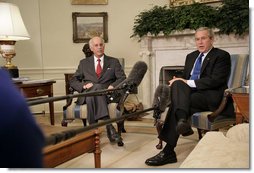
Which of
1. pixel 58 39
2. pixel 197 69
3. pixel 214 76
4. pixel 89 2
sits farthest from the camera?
pixel 89 2

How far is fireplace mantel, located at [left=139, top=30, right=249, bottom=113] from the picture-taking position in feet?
8.93

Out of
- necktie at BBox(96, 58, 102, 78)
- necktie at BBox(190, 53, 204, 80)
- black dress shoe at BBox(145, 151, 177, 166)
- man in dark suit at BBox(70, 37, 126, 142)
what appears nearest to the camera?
black dress shoe at BBox(145, 151, 177, 166)

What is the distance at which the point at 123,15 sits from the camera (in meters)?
3.01

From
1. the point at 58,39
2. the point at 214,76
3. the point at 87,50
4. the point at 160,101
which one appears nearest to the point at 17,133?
the point at 160,101

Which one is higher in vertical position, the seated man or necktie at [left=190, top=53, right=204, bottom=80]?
Answer: the seated man

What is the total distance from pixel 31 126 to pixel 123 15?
109 inches

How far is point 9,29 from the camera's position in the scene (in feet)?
7.54

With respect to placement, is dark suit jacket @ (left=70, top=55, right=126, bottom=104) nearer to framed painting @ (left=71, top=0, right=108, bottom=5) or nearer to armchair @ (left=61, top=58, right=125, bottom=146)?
armchair @ (left=61, top=58, right=125, bottom=146)

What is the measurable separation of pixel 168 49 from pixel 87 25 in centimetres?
93

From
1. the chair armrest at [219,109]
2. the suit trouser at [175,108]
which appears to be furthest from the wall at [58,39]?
the chair armrest at [219,109]

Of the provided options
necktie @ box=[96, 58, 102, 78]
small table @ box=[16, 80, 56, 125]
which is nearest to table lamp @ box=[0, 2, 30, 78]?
small table @ box=[16, 80, 56, 125]

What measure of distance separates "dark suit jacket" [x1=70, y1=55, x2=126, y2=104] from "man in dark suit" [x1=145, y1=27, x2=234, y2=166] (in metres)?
0.60

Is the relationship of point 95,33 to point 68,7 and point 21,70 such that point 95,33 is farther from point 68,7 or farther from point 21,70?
point 21,70

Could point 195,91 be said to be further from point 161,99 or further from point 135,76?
point 135,76
